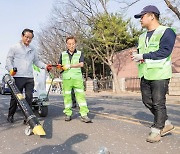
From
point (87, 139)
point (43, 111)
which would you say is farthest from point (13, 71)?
point (87, 139)

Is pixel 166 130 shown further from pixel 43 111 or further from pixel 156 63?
pixel 43 111

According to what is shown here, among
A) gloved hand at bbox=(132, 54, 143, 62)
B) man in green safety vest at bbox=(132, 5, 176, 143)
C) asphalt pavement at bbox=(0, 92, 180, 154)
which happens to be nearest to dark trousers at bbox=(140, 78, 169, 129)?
man in green safety vest at bbox=(132, 5, 176, 143)

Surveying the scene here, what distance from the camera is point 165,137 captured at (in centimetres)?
513

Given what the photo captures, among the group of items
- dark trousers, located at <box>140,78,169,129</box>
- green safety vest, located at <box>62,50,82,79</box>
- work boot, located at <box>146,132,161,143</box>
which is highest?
green safety vest, located at <box>62,50,82,79</box>

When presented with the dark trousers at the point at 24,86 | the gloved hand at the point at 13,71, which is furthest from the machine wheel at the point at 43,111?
the gloved hand at the point at 13,71

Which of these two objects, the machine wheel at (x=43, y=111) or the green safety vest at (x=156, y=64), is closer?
the green safety vest at (x=156, y=64)

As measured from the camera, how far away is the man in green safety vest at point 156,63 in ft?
15.8

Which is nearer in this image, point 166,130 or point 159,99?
point 159,99

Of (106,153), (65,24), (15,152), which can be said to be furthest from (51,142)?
(65,24)

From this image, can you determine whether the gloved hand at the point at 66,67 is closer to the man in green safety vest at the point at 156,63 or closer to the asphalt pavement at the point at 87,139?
the asphalt pavement at the point at 87,139

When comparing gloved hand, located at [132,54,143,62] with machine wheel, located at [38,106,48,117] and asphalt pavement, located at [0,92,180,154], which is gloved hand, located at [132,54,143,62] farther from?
machine wheel, located at [38,106,48,117]

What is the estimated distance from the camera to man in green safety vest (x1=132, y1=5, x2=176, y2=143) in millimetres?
4805

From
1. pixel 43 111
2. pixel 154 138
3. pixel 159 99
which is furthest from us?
pixel 43 111

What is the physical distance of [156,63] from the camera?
4.89 m
